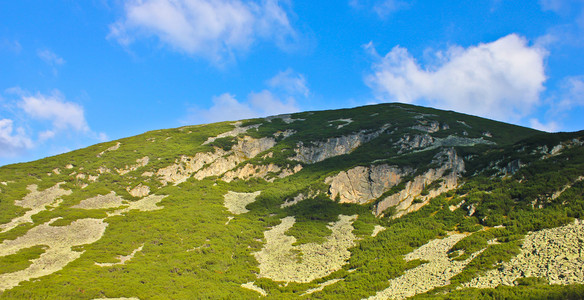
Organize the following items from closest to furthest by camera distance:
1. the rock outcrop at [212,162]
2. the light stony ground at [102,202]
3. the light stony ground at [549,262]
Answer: the light stony ground at [549,262] < the light stony ground at [102,202] < the rock outcrop at [212,162]

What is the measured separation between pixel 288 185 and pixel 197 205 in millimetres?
18261

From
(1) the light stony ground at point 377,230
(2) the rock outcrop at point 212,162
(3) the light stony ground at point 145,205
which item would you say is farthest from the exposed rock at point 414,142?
(3) the light stony ground at point 145,205

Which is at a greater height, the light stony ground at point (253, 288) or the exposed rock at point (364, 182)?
the exposed rock at point (364, 182)

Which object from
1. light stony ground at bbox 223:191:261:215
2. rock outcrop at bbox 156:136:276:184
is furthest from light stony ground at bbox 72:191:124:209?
light stony ground at bbox 223:191:261:215

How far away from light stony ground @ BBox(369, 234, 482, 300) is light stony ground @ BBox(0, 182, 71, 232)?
165 ft

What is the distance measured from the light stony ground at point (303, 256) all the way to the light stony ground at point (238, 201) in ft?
39.7

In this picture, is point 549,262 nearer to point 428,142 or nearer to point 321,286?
point 321,286

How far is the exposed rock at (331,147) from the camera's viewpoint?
8244cm

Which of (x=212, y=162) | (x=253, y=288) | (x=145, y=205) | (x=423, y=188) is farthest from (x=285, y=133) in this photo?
(x=253, y=288)

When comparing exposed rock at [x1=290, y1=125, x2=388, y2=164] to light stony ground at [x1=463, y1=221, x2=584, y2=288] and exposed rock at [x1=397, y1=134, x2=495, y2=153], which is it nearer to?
exposed rock at [x1=397, y1=134, x2=495, y2=153]

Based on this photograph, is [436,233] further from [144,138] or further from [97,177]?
[144,138]

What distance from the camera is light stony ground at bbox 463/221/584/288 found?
23.3 meters

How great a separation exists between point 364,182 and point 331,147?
26.5 metres

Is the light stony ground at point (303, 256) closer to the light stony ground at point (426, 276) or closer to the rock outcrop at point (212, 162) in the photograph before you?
the light stony ground at point (426, 276)
